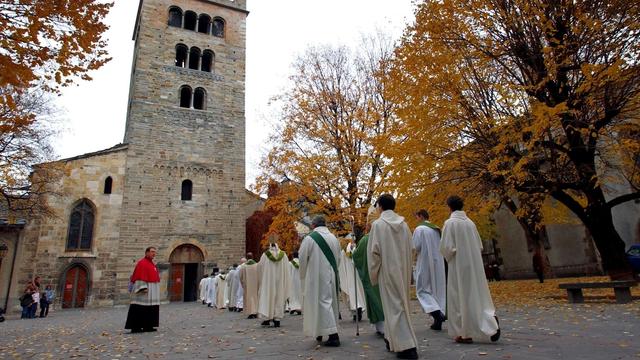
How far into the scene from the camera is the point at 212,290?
63.2 feet

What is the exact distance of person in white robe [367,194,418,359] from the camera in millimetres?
4277

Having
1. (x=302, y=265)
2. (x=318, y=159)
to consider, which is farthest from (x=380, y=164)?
(x=302, y=265)

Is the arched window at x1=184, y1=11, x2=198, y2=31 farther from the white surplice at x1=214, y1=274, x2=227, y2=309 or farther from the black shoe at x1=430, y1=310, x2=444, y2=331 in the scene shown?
the black shoe at x1=430, y1=310, x2=444, y2=331

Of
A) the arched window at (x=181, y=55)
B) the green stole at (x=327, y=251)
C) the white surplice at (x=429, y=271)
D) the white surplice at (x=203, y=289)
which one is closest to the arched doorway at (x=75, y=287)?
the white surplice at (x=203, y=289)

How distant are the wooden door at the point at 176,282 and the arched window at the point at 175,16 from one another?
1663 cm

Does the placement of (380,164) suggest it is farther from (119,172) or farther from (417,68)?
(119,172)

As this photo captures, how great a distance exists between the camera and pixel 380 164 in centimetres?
1600

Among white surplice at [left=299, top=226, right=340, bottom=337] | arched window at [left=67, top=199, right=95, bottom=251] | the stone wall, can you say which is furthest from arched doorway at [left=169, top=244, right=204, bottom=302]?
white surplice at [left=299, top=226, right=340, bottom=337]

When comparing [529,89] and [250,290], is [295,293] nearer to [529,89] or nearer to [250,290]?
[250,290]

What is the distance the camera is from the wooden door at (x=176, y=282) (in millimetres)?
22406

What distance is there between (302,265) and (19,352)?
494 centimetres

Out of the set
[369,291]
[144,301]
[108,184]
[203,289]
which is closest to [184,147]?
[108,184]

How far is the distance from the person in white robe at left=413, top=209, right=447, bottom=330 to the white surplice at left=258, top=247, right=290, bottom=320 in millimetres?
3639

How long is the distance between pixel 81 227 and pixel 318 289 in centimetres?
2039
